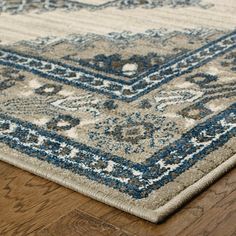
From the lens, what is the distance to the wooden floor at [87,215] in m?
1.35

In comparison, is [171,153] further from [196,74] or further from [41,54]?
[41,54]

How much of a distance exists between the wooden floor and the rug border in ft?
0.04

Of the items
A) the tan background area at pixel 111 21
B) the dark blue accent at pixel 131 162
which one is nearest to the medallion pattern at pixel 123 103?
the dark blue accent at pixel 131 162

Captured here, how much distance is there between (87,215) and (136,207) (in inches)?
4.2

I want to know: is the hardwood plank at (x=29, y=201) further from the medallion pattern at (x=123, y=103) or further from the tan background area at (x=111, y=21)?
the tan background area at (x=111, y=21)

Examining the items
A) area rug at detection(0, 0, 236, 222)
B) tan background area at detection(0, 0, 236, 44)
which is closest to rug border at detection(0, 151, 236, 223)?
area rug at detection(0, 0, 236, 222)

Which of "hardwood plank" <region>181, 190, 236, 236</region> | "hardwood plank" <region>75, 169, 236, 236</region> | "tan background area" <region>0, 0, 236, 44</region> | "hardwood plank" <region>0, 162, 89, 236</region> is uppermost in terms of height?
"hardwood plank" <region>181, 190, 236, 236</region>

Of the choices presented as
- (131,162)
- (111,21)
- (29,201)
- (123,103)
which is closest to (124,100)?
(123,103)

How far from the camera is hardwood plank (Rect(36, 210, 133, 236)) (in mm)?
1349

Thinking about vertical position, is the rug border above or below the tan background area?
above

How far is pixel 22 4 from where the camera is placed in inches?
127

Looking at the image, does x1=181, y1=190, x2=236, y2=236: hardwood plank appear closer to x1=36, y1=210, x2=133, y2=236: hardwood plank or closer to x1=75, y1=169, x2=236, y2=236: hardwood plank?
x1=75, y1=169, x2=236, y2=236: hardwood plank

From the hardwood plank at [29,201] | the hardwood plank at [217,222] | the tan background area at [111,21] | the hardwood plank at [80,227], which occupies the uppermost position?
the hardwood plank at [217,222]

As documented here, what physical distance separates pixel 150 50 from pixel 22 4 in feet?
3.38
